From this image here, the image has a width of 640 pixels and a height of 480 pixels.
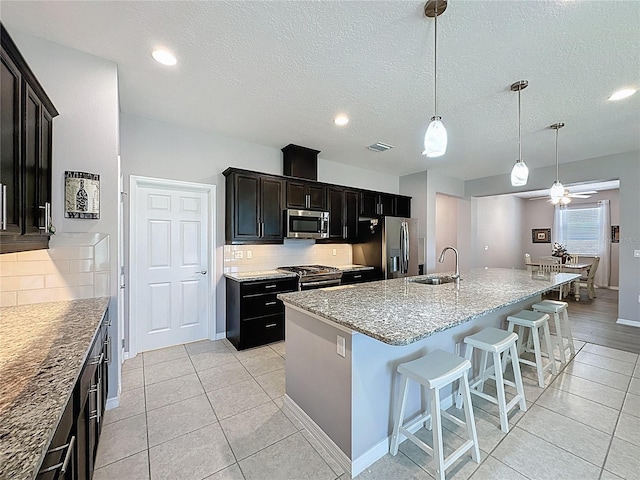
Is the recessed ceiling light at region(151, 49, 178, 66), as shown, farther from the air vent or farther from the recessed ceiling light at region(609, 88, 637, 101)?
the recessed ceiling light at region(609, 88, 637, 101)

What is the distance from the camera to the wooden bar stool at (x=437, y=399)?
154 centimetres

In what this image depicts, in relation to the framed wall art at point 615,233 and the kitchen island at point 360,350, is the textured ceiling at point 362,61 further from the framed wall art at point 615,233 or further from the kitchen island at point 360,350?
the framed wall art at point 615,233

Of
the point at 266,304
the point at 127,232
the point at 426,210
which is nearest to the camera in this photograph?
the point at 127,232

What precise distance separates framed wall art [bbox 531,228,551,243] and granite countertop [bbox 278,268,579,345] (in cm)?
744

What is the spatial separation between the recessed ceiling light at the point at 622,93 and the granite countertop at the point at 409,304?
1.83 meters

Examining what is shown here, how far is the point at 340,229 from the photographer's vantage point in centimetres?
464

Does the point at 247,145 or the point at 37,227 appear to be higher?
the point at 247,145

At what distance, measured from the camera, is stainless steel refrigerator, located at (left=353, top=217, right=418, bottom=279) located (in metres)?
4.61

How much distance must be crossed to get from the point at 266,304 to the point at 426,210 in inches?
143

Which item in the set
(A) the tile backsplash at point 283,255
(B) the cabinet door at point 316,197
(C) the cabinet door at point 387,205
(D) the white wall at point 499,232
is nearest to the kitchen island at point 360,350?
(A) the tile backsplash at point 283,255

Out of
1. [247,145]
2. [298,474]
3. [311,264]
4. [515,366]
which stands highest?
[247,145]

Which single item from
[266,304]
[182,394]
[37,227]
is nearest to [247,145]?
[266,304]

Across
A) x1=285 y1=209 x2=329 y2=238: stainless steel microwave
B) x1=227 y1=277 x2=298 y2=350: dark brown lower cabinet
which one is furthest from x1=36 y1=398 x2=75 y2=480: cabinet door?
x1=285 y1=209 x2=329 y2=238: stainless steel microwave

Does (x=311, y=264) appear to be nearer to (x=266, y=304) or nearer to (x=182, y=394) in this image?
(x=266, y=304)
